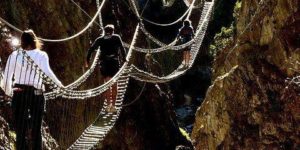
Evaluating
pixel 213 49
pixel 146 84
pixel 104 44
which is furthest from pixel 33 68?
pixel 213 49

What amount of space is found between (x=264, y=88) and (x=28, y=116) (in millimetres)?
4008

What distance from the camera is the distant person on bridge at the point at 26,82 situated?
3238 mm

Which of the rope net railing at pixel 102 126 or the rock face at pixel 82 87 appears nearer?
the rope net railing at pixel 102 126

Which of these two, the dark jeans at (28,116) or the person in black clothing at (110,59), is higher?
the person in black clothing at (110,59)

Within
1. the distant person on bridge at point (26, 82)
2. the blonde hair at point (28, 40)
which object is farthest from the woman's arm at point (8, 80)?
the blonde hair at point (28, 40)

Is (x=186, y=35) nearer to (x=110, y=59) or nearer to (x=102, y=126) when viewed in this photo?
(x=102, y=126)

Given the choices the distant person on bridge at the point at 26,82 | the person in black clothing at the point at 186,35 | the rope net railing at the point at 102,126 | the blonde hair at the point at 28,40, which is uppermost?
the person in black clothing at the point at 186,35

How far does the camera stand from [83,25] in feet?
31.7

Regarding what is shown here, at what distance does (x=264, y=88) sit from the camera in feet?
21.2

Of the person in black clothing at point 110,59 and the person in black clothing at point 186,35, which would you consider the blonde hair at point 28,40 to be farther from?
the person in black clothing at point 186,35

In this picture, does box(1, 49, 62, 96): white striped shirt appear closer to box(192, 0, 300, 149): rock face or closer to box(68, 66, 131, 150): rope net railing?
box(68, 66, 131, 150): rope net railing

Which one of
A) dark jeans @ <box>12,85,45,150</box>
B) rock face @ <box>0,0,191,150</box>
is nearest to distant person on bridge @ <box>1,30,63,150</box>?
dark jeans @ <box>12,85,45,150</box>

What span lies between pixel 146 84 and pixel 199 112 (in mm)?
2566

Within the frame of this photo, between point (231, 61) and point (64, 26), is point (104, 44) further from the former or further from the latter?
point (64, 26)
